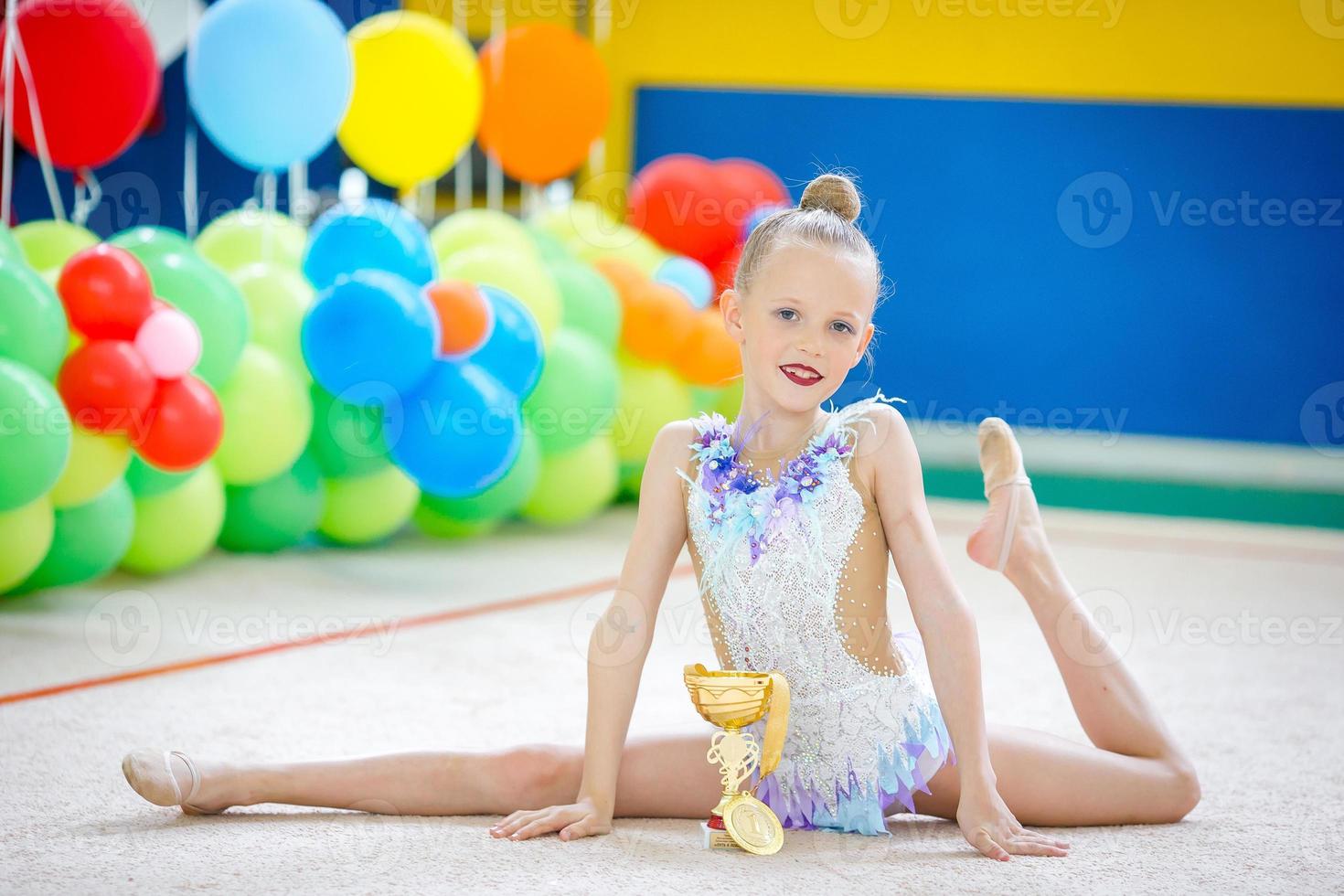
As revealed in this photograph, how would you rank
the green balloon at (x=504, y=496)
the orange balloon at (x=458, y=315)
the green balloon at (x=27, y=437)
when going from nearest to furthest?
the green balloon at (x=27, y=437)
the orange balloon at (x=458, y=315)
the green balloon at (x=504, y=496)

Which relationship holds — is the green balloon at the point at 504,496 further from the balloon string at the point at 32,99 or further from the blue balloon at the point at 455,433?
the balloon string at the point at 32,99

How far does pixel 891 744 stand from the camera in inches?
62.4

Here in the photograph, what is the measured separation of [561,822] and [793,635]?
0.32 metres

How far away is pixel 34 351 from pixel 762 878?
1.76 meters

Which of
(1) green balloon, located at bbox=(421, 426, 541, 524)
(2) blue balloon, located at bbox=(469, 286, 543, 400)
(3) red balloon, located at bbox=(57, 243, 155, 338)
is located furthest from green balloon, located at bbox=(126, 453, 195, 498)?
(1) green balloon, located at bbox=(421, 426, 541, 524)

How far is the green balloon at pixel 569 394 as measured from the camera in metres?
3.62

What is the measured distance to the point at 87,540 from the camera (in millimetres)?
2729

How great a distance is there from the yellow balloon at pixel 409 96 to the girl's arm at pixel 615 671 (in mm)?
2364

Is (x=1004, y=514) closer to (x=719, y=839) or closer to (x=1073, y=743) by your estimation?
(x=1073, y=743)

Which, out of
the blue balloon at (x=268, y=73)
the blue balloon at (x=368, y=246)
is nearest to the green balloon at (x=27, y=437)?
the blue balloon at (x=368, y=246)

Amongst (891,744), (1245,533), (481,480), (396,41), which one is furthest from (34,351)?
(1245,533)

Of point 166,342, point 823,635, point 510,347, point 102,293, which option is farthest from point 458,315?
point 823,635

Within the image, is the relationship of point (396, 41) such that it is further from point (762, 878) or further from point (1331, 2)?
point (1331, 2)

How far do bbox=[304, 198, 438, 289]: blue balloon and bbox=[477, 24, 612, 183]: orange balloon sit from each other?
0.98m
